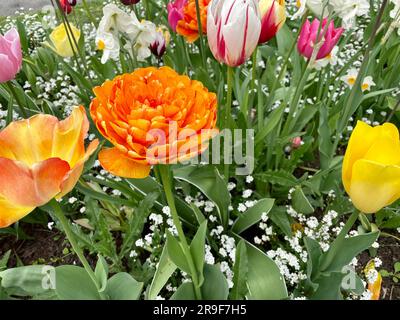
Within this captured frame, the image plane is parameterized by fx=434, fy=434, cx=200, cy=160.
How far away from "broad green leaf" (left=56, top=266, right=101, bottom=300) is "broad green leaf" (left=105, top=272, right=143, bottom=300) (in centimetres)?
3

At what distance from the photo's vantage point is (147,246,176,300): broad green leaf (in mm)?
819

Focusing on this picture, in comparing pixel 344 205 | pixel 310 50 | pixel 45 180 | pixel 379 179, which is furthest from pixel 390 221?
pixel 45 180

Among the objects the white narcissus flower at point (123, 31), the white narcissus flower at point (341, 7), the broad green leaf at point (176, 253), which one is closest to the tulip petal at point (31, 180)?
the broad green leaf at point (176, 253)

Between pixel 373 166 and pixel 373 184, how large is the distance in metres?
0.04

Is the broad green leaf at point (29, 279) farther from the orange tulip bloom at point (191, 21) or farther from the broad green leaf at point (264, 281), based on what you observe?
the orange tulip bloom at point (191, 21)

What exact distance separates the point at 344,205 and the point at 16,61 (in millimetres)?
848

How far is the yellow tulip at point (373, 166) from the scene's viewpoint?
579mm

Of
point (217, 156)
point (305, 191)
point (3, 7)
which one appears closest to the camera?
point (217, 156)

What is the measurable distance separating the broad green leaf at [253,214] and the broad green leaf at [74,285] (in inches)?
15.0

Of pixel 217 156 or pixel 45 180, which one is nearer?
pixel 45 180

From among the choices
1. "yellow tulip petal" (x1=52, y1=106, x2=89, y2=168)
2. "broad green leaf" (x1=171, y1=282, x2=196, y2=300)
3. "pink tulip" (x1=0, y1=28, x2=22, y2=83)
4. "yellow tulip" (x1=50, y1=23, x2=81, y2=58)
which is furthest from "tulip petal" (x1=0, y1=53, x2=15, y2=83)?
"broad green leaf" (x1=171, y1=282, x2=196, y2=300)
